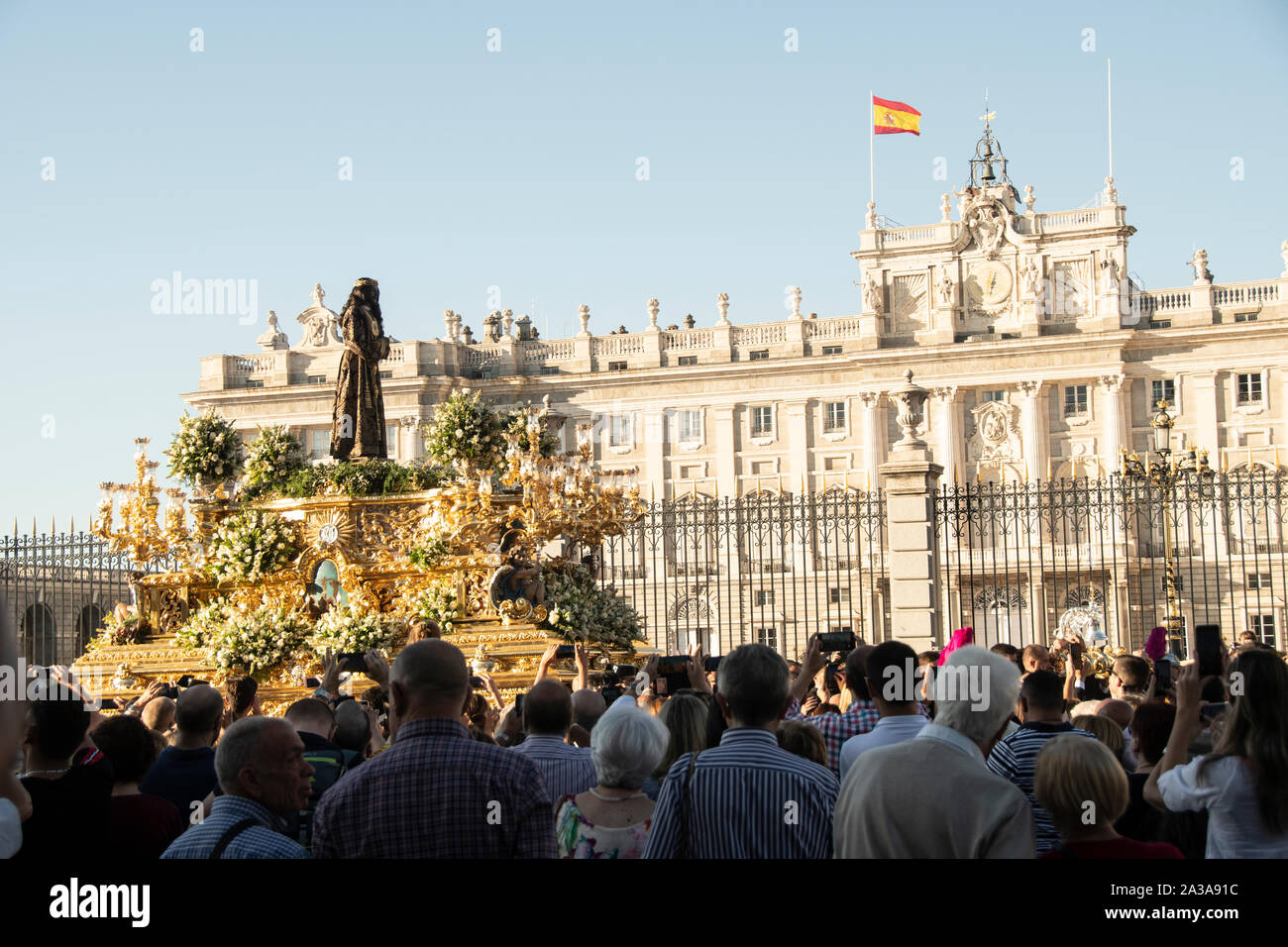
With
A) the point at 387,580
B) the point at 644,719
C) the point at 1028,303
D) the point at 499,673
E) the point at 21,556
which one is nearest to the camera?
the point at 644,719

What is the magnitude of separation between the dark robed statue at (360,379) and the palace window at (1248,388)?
5078 cm

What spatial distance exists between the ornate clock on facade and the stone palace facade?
0.28ft

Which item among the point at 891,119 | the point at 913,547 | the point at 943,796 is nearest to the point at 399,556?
the point at 913,547

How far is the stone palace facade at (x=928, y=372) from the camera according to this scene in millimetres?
60625

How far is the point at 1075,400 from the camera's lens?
202 ft

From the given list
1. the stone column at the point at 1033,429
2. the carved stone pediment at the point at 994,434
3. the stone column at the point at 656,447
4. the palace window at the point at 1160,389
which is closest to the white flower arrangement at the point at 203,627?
the stone column at the point at 1033,429

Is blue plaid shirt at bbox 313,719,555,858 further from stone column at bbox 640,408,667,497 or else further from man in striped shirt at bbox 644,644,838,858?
stone column at bbox 640,408,667,497

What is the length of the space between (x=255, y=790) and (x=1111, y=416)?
59210 millimetres

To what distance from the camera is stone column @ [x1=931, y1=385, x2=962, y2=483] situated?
61.8 m

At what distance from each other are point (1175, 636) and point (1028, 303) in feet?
141

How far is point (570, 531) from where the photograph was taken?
16516 millimetres

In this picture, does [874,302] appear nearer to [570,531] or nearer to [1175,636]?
[1175,636]

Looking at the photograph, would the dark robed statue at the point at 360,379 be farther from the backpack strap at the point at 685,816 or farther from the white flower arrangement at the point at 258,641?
the backpack strap at the point at 685,816

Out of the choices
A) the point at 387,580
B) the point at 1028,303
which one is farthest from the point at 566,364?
the point at 387,580
